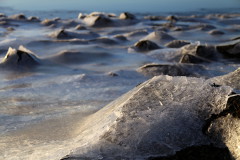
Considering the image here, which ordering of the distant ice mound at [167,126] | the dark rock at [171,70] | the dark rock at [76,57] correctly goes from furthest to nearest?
1. the dark rock at [76,57]
2. the dark rock at [171,70]
3. the distant ice mound at [167,126]

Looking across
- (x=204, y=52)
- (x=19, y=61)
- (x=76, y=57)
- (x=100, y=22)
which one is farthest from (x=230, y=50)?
(x=100, y=22)

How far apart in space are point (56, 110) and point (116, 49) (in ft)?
8.64

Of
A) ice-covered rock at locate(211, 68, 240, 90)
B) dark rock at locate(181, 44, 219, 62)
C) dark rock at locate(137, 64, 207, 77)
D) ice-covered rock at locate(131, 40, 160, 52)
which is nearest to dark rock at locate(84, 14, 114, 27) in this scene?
ice-covered rock at locate(131, 40, 160, 52)

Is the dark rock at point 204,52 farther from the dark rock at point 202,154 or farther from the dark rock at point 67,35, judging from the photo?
the dark rock at point 202,154

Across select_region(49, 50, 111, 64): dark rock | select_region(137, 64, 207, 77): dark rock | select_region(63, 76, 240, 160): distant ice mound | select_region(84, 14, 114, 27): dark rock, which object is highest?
select_region(63, 76, 240, 160): distant ice mound

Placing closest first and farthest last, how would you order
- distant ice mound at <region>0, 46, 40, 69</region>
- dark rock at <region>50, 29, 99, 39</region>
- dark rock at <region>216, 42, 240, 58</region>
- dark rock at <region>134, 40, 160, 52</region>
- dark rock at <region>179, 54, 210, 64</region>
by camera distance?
distant ice mound at <region>0, 46, 40, 69</region> < dark rock at <region>179, 54, 210, 64</region> < dark rock at <region>216, 42, 240, 58</region> < dark rock at <region>134, 40, 160, 52</region> < dark rock at <region>50, 29, 99, 39</region>

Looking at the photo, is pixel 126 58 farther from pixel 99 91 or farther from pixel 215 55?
pixel 99 91

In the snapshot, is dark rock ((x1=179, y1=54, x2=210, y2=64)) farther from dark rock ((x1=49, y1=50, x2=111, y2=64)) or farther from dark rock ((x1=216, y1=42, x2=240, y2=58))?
dark rock ((x1=49, y1=50, x2=111, y2=64))

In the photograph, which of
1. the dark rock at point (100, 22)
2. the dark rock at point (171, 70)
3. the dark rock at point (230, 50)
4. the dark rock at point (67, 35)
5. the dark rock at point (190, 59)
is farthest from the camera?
the dark rock at point (100, 22)

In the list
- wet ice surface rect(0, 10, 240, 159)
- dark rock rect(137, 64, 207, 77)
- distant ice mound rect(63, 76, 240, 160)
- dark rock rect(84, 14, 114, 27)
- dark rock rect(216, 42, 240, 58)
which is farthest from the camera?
dark rock rect(84, 14, 114, 27)

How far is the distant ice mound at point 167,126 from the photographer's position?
1098 millimetres

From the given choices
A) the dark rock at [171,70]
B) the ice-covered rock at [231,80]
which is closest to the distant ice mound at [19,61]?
the dark rock at [171,70]

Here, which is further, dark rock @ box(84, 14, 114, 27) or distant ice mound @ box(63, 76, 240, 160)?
dark rock @ box(84, 14, 114, 27)

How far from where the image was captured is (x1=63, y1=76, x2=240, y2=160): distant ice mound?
1.10 meters
